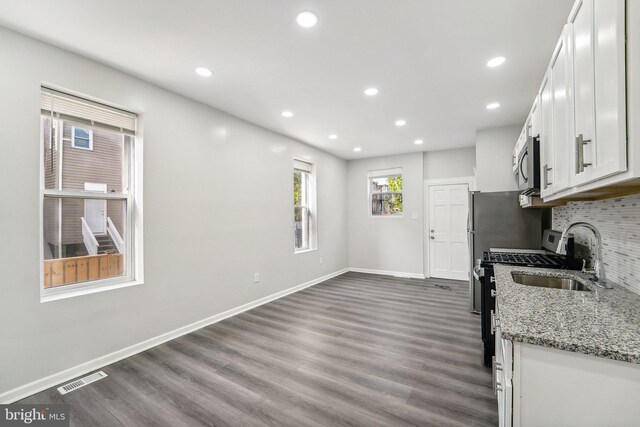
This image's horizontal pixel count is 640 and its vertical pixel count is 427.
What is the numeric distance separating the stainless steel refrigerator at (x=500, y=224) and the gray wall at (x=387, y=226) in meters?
2.18

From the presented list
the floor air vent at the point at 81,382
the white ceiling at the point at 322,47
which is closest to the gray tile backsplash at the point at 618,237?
the white ceiling at the point at 322,47

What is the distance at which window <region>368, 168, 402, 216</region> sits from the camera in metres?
6.39

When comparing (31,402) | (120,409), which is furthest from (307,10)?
(31,402)

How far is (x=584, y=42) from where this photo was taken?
1.21 m

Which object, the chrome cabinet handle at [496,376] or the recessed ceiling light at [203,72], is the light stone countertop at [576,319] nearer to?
the chrome cabinet handle at [496,376]

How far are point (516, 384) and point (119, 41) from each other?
3284mm

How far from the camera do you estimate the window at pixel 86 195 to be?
7.78 feet

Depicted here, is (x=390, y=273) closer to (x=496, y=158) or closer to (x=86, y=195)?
(x=496, y=158)

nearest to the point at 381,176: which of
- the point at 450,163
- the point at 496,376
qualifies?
the point at 450,163

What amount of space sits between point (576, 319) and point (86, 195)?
11.4 feet

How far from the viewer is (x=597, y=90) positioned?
1.08 m

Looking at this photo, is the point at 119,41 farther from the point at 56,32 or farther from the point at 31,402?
the point at 31,402

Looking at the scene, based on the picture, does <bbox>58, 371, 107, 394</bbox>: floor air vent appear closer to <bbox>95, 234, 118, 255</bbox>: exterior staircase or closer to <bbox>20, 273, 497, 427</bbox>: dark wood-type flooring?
<bbox>20, 273, 497, 427</bbox>: dark wood-type flooring

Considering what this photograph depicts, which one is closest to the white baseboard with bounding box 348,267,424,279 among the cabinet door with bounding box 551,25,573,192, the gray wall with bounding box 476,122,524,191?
the gray wall with bounding box 476,122,524,191
